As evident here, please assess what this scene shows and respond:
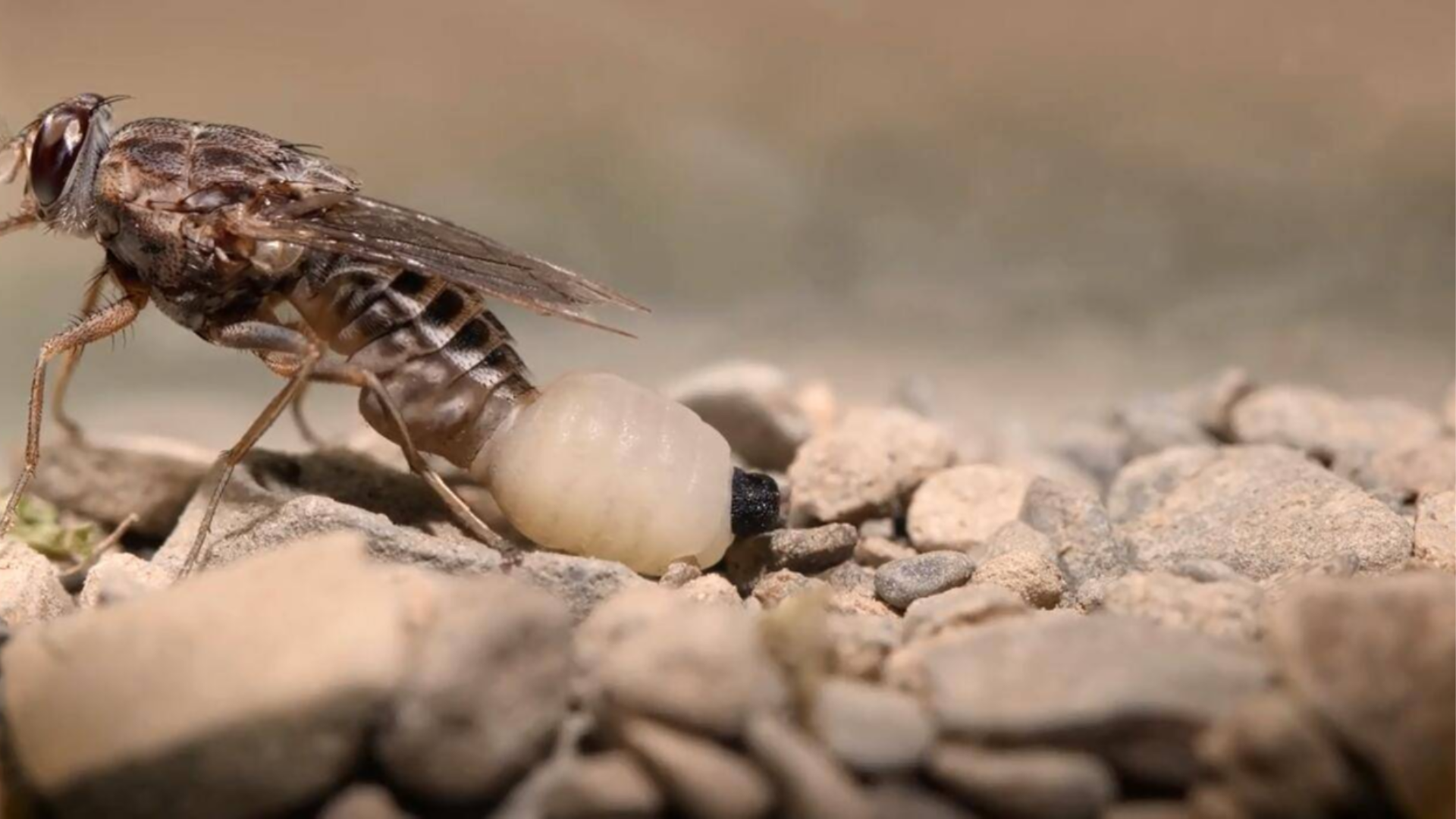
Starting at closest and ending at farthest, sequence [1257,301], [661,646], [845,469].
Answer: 1. [661,646]
2. [845,469]
3. [1257,301]

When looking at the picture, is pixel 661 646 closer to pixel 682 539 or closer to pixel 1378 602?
pixel 1378 602

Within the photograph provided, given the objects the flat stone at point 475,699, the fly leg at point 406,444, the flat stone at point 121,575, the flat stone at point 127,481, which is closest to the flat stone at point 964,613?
the flat stone at point 475,699

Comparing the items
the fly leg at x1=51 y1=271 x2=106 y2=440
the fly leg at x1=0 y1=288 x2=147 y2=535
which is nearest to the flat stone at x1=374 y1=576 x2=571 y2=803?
the fly leg at x1=0 y1=288 x2=147 y2=535

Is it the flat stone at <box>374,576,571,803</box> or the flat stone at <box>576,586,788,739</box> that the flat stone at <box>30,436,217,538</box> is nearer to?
the flat stone at <box>374,576,571,803</box>

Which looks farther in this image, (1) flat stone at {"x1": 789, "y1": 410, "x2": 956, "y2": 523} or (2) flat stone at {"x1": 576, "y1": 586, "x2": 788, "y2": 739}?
(1) flat stone at {"x1": 789, "y1": 410, "x2": 956, "y2": 523}

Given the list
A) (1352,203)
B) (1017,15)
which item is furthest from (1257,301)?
(1017,15)

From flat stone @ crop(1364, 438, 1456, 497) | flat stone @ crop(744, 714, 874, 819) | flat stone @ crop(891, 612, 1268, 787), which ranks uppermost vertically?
flat stone @ crop(1364, 438, 1456, 497)
